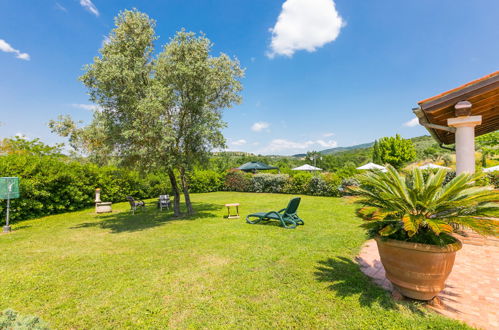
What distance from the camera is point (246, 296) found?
3.37m

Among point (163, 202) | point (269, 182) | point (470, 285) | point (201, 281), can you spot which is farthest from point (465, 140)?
point (269, 182)

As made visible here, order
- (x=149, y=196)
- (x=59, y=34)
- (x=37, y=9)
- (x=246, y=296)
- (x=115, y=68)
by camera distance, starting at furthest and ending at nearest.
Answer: (x=149, y=196) < (x=59, y=34) < (x=37, y=9) < (x=115, y=68) < (x=246, y=296)

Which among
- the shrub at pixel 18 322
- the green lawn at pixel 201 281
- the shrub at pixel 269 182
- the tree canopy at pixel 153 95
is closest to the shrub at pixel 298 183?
the shrub at pixel 269 182

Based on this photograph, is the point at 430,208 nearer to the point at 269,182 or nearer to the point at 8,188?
the point at 8,188

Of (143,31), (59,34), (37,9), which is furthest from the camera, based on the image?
(59,34)

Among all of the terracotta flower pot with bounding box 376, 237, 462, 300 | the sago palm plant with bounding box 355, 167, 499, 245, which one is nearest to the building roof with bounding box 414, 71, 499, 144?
the sago palm plant with bounding box 355, 167, 499, 245

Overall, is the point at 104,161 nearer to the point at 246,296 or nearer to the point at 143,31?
the point at 143,31

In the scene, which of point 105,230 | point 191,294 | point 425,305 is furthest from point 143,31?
point 425,305

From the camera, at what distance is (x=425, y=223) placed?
282cm

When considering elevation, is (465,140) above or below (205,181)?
above

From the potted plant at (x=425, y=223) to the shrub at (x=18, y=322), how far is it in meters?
3.35

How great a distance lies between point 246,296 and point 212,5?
42.2ft

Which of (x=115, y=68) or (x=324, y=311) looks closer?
(x=324, y=311)

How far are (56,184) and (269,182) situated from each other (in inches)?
530
